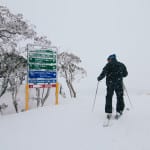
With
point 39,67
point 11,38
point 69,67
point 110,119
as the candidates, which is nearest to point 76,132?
point 110,119

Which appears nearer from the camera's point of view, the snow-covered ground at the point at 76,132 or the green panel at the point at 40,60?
the snow-covered ground at the point at 76,132

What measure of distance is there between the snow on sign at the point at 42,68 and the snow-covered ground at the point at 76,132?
10.0 ft

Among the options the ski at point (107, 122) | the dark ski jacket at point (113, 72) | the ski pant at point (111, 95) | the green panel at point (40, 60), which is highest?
the green panel at point (40, 60)

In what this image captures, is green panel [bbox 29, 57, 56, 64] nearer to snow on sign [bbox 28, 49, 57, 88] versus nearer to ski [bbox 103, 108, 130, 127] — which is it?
snow on sign [bbox 28, 49, 57, 88]

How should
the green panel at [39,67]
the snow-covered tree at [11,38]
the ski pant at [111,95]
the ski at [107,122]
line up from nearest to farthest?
1. the ski at [107,122]
2. the ski pant at [111,95]
3. the green panel at [39,67]
4. the snow-covered tree at [11,38]

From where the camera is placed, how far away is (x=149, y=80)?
114312mm

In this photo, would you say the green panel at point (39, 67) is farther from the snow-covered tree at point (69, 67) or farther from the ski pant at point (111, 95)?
the snow-covered tree at point (69, 67)

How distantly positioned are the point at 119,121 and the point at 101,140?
56.7 inches

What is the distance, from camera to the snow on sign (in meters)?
11.0

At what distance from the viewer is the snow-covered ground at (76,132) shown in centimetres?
539

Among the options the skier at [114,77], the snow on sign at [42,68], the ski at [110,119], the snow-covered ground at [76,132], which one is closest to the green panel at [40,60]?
the snow on sign at [42,68]

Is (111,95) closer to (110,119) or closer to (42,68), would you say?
(110,119)

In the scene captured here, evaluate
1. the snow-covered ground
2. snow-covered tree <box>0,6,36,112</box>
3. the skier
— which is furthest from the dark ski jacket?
snow-covered tree <box>0,6,36,112</box>

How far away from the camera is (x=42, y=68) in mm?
11297
